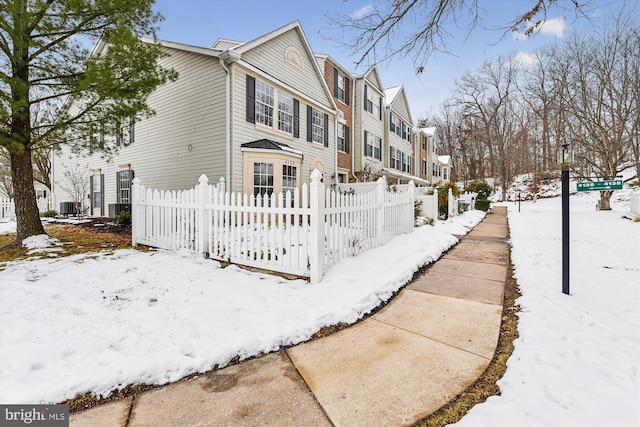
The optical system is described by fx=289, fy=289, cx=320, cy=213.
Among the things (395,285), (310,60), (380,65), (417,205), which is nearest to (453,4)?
(380,65)

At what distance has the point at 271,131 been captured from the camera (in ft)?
34.8

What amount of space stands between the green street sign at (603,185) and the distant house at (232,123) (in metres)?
7.72

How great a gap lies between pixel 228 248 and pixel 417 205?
27.9 feet

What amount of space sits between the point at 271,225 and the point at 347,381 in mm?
2837

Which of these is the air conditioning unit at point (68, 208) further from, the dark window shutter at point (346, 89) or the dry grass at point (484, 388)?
the dry grass at point (484, 388)

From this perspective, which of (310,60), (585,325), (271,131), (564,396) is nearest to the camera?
(564,396)

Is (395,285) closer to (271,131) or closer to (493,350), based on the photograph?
(493,350)

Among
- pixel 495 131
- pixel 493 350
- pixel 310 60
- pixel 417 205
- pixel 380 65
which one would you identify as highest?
pixel 495 131

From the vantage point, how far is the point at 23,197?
679 cm

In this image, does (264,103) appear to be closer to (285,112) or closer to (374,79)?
(285,112)

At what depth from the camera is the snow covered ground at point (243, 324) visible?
2.08 m

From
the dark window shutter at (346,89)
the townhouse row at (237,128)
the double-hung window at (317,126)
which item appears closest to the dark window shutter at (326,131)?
the townhouse row at (237,128)

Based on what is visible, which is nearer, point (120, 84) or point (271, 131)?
point (120, 84)

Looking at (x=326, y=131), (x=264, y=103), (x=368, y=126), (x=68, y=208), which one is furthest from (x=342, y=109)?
(x=68, y=208)
